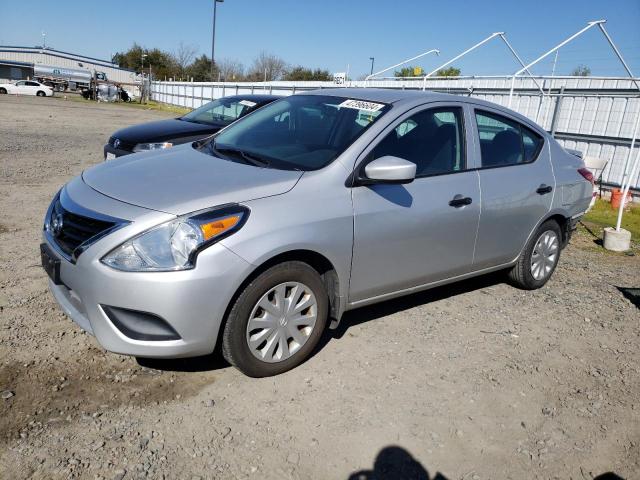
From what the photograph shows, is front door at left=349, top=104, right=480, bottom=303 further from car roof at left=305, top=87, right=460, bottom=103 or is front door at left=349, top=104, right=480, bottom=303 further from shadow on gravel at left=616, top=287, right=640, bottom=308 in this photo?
shadow on gravel at left=616, top=287, right=640, bottom=308

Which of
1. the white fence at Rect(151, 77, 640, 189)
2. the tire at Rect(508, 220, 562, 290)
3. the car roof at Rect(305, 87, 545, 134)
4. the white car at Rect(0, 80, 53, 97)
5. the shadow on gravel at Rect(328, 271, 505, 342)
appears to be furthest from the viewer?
the white car at Rect(0, 80, 53, 97)

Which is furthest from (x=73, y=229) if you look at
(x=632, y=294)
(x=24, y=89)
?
(x=24, y=89)

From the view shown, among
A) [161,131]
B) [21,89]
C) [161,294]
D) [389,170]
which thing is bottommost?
[21,89]

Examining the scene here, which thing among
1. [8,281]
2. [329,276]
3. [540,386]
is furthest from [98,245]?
[540,386]

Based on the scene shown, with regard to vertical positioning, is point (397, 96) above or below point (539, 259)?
above

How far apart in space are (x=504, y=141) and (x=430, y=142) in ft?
3.27

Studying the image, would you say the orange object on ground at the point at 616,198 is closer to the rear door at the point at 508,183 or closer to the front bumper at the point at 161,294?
the rear door at the point at 508,183

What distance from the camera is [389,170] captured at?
335cm

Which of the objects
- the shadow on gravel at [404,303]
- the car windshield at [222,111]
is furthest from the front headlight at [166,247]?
the car windshield at [222,111]

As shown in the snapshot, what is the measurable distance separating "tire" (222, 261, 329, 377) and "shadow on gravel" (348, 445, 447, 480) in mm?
868

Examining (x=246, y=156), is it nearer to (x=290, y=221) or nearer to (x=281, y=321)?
(x=290, y=221)

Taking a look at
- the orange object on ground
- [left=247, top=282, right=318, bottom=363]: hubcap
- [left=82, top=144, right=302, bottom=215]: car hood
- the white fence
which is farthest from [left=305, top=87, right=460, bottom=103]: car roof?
the orange object on ground

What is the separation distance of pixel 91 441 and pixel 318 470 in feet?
3.71

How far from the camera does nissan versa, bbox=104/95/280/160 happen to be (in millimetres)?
7785
